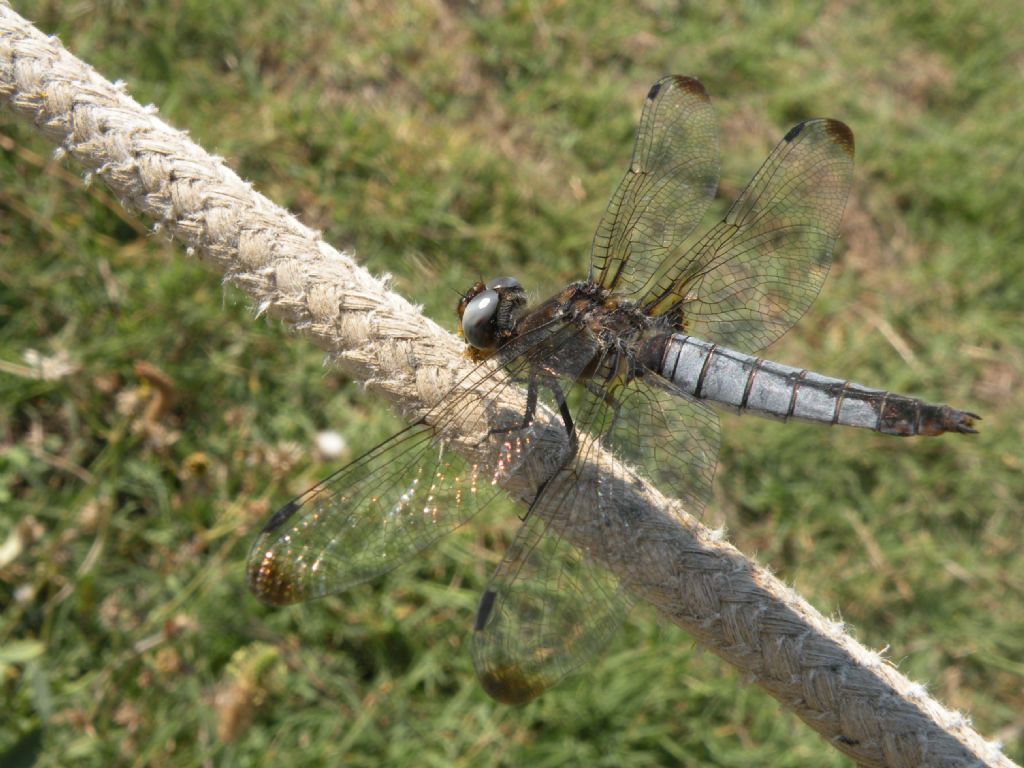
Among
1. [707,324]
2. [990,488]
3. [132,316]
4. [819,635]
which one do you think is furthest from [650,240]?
[990,488]

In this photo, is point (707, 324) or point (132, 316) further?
point (132, 316)

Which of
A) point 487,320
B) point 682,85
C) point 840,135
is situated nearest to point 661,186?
point 682,85

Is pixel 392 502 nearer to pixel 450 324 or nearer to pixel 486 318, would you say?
pixel 486 318

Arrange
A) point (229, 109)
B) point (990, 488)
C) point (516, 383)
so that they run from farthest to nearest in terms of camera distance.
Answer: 1. point (990, 488)
2. point (229, 109)
3. point (516, 383)

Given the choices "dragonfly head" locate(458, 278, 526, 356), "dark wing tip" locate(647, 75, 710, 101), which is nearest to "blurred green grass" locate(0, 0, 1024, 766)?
"dragonfly head" locate(458, 278, 526, 356)

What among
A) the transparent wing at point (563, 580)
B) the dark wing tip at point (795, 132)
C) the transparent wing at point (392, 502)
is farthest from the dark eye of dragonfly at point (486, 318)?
the dark wing tip at point (795, 132)

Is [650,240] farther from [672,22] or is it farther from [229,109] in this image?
[672,22]
